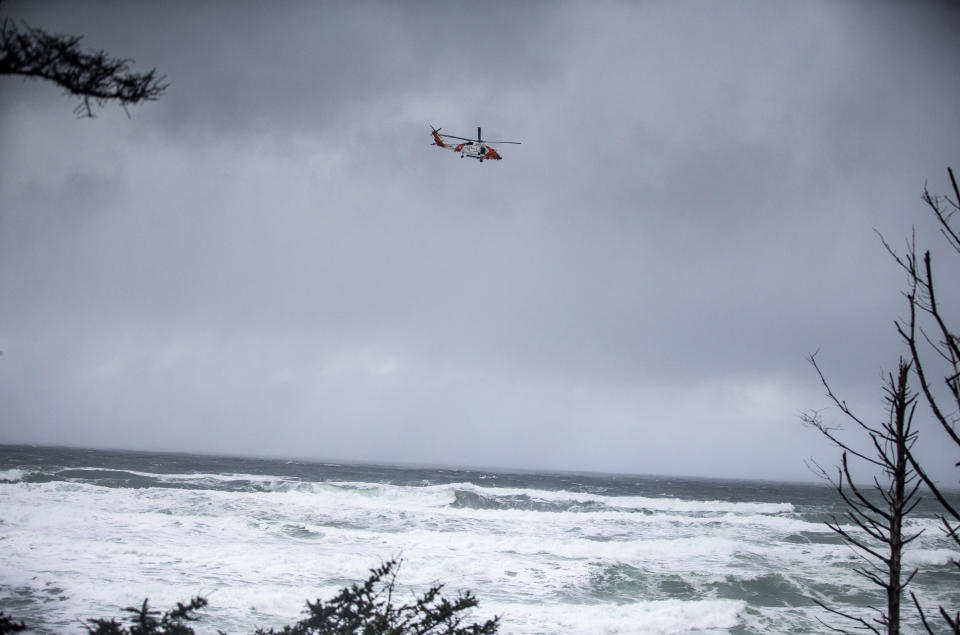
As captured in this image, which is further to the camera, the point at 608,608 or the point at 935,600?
the point at 935,600

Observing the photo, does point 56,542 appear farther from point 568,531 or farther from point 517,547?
point 568,531

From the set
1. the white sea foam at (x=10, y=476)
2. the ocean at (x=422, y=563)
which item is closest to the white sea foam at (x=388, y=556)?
the ocean at (x=422, y=563)

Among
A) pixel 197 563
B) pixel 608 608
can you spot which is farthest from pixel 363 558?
pixel 608 608

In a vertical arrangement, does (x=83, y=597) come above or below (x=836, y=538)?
above

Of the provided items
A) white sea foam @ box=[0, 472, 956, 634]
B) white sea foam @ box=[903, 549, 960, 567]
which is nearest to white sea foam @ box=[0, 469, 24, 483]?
white sea foam @ box=[0, 472, 956, 634]

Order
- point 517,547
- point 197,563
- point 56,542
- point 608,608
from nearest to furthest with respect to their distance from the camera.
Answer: point 608,608, point 197,563, point 56,542, point 517,547

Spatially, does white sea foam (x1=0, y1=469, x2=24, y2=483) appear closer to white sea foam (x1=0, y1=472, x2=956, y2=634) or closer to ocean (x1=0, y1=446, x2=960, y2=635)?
ocean (x1=0, y1=446, x2=960, y2=635)

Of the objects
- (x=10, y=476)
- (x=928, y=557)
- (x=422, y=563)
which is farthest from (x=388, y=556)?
(x=10, y=476)

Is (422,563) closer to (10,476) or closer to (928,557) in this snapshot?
(928,557)
